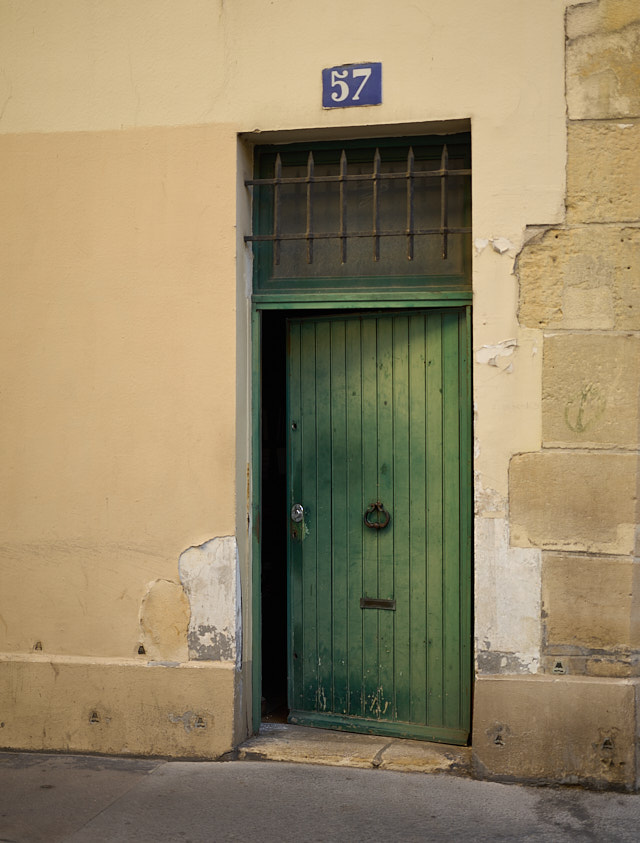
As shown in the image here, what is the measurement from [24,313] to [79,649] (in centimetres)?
168

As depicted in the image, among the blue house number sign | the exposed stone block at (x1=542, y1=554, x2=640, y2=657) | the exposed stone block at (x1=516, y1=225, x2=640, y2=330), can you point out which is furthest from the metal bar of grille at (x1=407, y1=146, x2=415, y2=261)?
the exposed stone block at (x1=542, y1=554, x2=640, y2=657)

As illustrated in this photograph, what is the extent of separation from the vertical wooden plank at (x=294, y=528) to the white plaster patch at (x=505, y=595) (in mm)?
993

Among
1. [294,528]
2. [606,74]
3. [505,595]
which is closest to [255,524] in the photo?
[294,528]

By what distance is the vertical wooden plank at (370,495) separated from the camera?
4422 millimetres

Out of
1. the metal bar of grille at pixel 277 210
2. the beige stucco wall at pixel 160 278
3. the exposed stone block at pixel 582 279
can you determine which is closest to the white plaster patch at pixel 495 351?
the beige stucco wall at pixel 160 278

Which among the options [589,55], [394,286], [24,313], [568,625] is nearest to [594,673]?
[568,625]

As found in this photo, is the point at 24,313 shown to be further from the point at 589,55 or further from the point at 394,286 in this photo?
the point at 589,55

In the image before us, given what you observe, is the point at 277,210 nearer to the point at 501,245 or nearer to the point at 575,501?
the point at 501,245

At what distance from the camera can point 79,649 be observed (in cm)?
438

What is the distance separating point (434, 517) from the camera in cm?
434

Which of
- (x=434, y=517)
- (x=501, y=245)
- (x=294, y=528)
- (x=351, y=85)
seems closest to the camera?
(x=501, y=245)

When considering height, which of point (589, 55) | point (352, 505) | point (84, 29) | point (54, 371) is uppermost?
point (84, 29)

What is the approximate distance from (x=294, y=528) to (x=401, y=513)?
57 centimetres

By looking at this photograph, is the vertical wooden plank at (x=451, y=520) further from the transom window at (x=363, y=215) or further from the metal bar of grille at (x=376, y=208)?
the metal bar of grille at (x=376, y=208)
